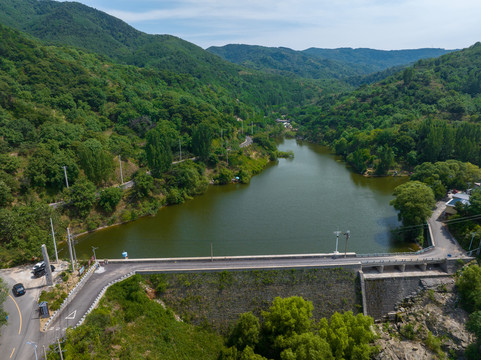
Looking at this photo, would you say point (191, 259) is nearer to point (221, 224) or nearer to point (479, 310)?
point (221, 224)

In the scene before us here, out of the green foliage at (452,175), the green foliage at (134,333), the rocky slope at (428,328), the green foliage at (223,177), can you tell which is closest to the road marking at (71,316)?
the green foliage at (134,333)

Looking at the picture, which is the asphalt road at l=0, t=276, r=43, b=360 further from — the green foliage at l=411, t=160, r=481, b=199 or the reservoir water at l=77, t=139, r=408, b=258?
the green foliage at l=411, t=160, r=481, b=199

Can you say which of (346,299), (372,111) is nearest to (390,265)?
(346,299)

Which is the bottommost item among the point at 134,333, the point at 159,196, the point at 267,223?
the point at 134,333

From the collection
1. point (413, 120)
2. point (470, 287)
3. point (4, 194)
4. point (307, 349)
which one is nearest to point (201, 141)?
point (4, 194)

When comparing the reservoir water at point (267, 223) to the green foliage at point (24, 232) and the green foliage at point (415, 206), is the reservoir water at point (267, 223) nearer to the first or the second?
the green foliage at point (415, 206)

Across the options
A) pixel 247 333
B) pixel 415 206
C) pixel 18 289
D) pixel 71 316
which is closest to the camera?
pixel 71 316

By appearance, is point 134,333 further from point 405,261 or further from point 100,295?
point 405,261
